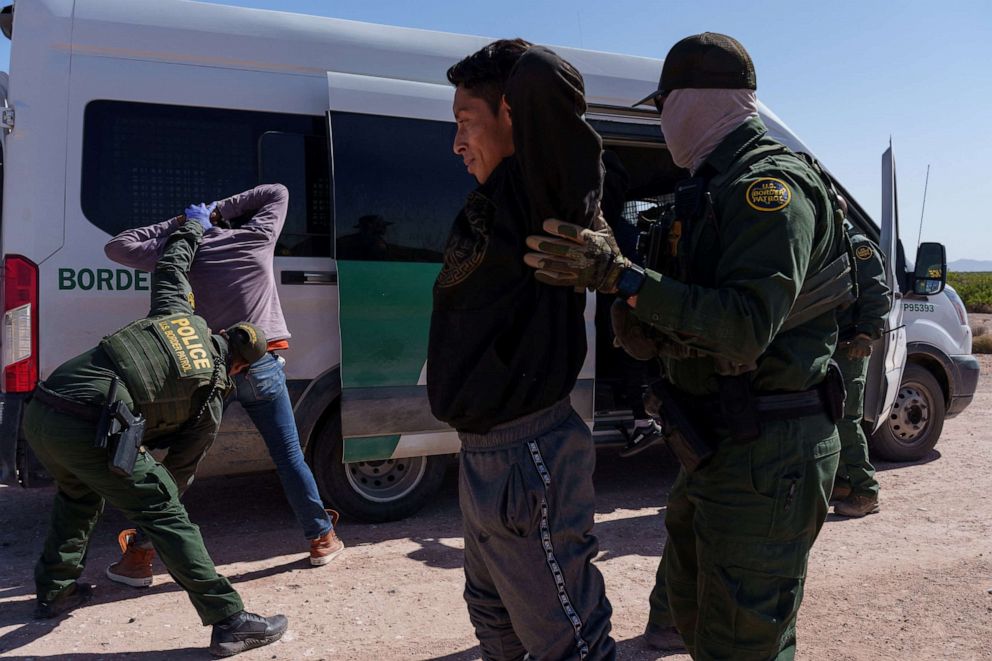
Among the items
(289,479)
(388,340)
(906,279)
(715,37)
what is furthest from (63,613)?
(906,279)

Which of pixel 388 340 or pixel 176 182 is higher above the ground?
pixel 176 182

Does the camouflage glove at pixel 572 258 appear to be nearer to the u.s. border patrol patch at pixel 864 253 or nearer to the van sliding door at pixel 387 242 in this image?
the van sliding door at pixel 387 242

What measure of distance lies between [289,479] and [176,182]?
5.16 feet

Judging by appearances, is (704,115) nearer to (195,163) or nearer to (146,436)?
(146,436)

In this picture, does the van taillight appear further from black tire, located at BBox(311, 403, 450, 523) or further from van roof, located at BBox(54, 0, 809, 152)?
black tire, located at BBox(311, 403, 450, 523)

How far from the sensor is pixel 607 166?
227 cm

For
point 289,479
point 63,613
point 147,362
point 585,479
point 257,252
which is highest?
point 257,252

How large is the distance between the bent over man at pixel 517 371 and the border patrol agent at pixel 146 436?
1583 mm

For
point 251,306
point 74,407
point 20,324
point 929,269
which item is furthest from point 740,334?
point 929,269

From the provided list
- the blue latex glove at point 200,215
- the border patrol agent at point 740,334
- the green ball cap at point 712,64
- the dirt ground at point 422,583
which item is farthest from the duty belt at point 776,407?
the blue latex glove at point 200,215

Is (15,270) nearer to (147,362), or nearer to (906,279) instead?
(147,362)

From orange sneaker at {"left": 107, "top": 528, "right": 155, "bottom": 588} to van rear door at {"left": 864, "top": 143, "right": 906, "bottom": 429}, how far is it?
13.8ft

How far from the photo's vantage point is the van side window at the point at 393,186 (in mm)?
4258

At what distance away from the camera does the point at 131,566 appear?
12.4ft
